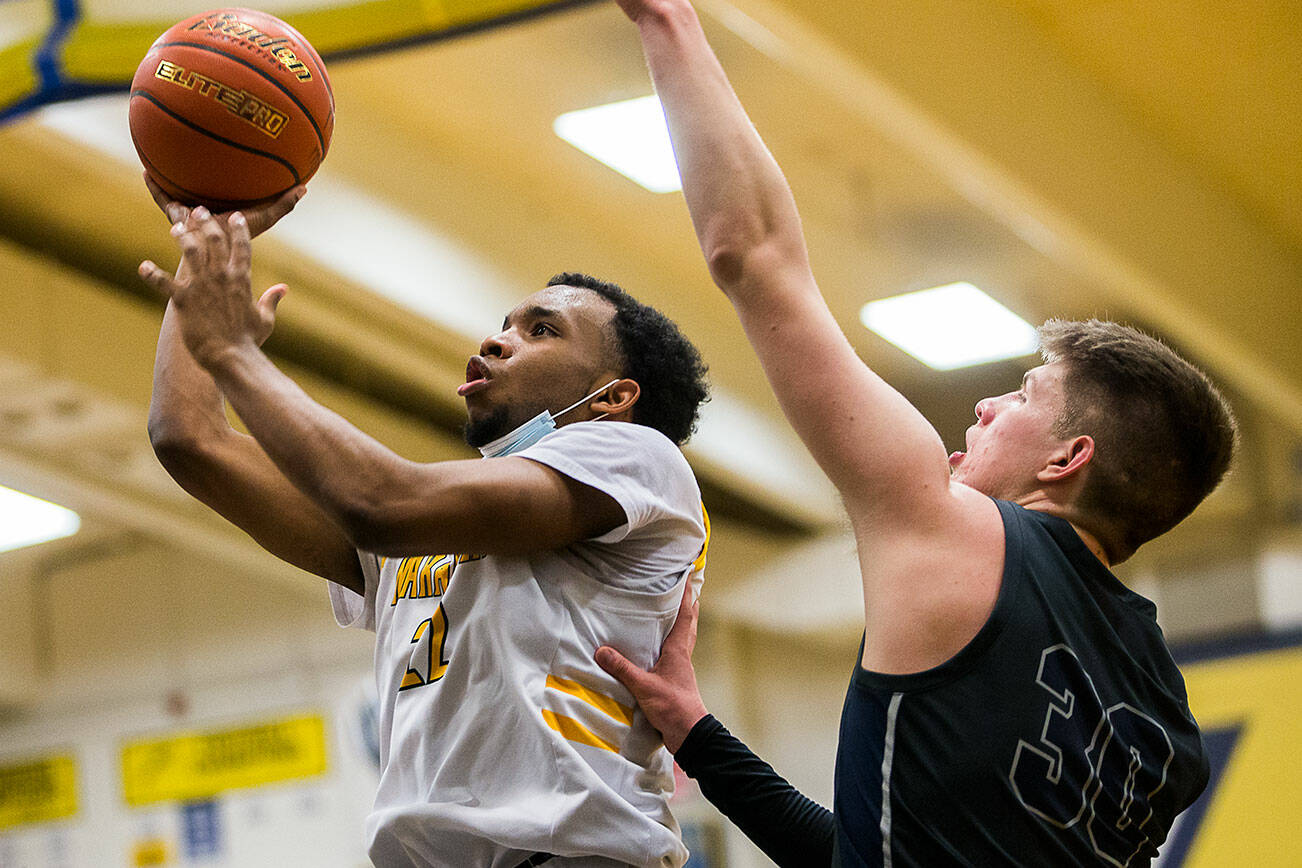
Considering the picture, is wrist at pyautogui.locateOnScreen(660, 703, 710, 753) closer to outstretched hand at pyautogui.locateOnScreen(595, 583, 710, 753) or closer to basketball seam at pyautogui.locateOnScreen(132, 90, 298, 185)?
outstretched hand at pyautogui.locateOnScreen(595, 583, 710, 753)

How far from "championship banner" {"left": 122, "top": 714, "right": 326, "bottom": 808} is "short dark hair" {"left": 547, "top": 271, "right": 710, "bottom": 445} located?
8710 millimetres

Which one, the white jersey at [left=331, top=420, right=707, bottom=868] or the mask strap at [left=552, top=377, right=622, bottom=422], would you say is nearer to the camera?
the white jersey at [left=331, top=420, right=707, bottom=868]

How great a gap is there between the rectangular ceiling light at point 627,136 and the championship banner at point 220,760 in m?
5.59

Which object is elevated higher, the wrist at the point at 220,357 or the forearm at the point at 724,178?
the forearm at the point at 724,178

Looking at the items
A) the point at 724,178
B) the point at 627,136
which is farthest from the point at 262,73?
the point at 627,136

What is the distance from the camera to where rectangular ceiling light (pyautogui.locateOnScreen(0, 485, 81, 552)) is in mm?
9758

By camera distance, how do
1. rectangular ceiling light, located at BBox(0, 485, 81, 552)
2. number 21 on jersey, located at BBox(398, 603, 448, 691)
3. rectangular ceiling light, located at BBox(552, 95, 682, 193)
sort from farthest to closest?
rectangular ceiling light, located at BBox(0, 485, 81, 552)
rectangular ceiling light, located at BBox(552, 95, 682, 193)
number 21 on jersey, located at BBox(398, 603, 448, 691)

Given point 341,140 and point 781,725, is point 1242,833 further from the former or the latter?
point 341,140

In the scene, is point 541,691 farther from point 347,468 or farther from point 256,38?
point 256,38

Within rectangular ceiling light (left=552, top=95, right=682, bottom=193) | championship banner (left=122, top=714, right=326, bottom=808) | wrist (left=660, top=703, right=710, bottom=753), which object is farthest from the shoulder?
championship banner (left=122, top=714, right=326, bottom=808)

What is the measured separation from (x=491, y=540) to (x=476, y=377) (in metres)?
0.52

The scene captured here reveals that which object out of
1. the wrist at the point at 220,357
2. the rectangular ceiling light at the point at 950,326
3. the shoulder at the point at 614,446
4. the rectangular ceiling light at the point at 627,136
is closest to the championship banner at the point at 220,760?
the rectangular ceiling light at the point at 950,326

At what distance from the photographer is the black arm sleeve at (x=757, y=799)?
2.56 m

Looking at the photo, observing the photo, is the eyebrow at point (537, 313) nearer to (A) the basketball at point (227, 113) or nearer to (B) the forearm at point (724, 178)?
(A) the basketball at point (227, 113)
